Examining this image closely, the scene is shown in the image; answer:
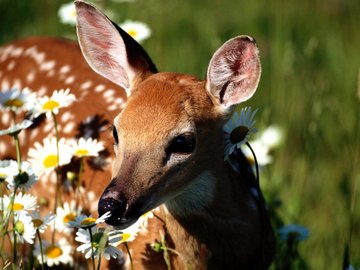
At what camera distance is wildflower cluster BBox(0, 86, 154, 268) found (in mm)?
3237

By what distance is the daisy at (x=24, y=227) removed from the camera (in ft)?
10.7

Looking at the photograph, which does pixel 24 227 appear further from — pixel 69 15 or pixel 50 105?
pixel 69 15

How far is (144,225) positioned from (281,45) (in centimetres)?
266

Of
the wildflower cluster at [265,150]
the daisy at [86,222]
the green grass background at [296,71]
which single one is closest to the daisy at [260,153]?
the wildflower cluster at [265,150]

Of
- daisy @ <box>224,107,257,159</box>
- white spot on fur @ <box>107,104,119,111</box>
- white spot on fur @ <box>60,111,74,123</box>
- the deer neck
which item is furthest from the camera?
white spot on fur @ <box>60,111,74,123</box>

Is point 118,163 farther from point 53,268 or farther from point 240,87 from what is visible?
point 53,268

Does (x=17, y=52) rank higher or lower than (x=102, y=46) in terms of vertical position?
lower

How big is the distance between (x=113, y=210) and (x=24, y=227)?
370mm

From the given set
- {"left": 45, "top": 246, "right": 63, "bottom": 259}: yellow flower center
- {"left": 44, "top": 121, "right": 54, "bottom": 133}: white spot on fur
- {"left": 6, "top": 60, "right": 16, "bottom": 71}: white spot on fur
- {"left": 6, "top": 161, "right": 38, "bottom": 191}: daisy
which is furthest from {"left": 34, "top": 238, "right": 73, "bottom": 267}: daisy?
{"left": 6, "top": 60, "right": 16, "bottom": 71}: white spot on fur

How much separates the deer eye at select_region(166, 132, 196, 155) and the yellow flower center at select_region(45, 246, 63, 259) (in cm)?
69

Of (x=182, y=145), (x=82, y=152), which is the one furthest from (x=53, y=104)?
(x=182, y=145)

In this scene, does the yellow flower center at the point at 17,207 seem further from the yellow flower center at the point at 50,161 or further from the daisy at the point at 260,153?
the daisy at the point at 260,153

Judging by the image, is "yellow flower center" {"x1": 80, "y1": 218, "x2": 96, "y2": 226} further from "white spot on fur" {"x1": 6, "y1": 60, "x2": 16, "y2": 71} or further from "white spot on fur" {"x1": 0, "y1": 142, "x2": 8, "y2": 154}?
"white spot on fur" {"x1": 6, "y1": 60, "x2": 16, "y2": 71}

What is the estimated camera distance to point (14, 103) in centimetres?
404
